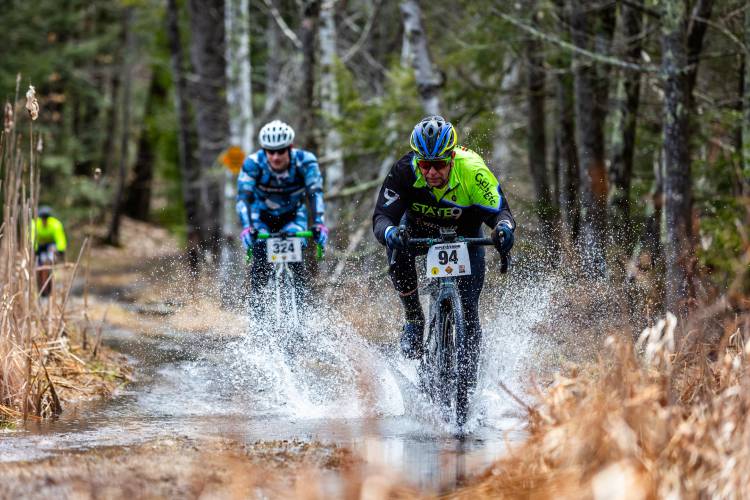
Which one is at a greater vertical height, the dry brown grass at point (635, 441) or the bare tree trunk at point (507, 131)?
the bare tree trunk at point (507, 131)

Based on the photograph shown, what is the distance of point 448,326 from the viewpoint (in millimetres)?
6988

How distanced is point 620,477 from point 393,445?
2239mm

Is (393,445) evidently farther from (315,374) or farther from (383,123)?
(383,123)

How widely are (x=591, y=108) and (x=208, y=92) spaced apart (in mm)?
14521

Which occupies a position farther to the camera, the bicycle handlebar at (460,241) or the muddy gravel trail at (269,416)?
the bicycle handlebar at (460,241)

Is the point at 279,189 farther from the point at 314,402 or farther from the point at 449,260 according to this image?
the point at 449,260

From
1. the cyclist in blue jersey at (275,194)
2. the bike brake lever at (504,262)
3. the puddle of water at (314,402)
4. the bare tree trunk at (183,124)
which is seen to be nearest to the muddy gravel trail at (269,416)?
the puddle of water at (314,402)

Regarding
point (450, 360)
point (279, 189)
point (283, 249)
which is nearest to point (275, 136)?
point (279, 189)

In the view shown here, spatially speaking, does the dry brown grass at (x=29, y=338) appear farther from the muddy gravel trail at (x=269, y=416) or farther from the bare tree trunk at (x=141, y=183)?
the bare tree trunk at (x=141, y=183)

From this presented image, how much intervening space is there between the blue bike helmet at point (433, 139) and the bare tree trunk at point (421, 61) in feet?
22.3

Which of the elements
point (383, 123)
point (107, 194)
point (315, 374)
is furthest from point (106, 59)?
point (315, 374)

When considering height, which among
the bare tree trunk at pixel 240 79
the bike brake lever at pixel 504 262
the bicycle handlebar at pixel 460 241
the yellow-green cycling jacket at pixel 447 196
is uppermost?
the bare tree trunk at pixel 240 79

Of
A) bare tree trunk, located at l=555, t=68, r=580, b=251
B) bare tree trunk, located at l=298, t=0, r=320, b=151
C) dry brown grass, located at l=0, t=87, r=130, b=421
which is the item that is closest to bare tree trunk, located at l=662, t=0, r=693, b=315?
bare tree trunk, located at l=555, t=68, r=580, b=251

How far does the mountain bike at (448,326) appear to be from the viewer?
6801 millimetres
